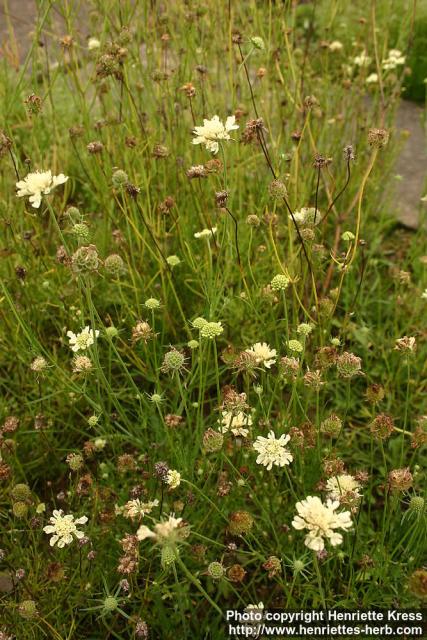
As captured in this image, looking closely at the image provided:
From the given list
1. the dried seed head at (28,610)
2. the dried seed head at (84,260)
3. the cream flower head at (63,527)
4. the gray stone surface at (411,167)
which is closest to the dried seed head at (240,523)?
the cream flower head at (63,527)

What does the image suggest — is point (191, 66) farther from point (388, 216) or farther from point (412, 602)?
point (412, 602)

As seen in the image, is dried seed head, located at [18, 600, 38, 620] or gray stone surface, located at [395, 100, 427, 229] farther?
gray stone surface, located at [395, 100, 427, 229]

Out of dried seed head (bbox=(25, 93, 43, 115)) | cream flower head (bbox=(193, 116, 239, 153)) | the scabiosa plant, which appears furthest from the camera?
dried seed head (bbox=(25, 93, 43, 115))

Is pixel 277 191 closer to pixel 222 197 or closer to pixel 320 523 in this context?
pixel 222 197

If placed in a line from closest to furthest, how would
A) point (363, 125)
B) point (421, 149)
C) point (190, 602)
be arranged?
point (190, 602)
point (363, 125)
point (421, 149)

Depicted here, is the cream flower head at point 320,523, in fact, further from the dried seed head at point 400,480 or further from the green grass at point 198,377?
the dried seed head at point 400,480

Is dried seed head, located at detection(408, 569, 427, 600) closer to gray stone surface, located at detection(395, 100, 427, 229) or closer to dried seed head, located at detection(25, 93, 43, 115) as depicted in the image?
dried seed head, located at detection(25, 93, 43, 115)

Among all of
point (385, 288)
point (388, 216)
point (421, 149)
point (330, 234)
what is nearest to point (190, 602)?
point (385, 288)

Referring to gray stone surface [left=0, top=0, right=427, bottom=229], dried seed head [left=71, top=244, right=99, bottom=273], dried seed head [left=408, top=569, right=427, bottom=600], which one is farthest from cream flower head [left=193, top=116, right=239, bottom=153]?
gray stone surface [left=0, top=0, right=427, bottom=229]
